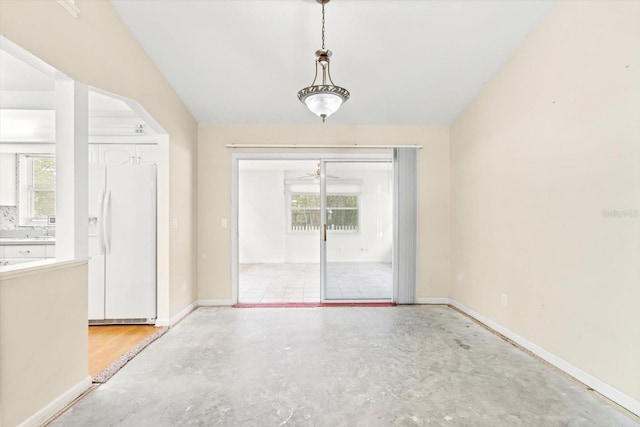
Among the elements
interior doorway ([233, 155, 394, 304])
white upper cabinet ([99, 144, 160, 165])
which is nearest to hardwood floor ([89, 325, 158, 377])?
interior doorway ([233, 155, 394, 304])

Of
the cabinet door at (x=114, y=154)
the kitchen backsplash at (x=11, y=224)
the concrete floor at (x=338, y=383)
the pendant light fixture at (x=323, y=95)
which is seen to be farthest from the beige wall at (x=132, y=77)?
the kitchen backsplash at (x=11, y=224)

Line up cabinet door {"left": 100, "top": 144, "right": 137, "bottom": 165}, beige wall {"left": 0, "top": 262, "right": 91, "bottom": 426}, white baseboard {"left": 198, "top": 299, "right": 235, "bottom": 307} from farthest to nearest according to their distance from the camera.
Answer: white baseboard {"left": 198, "top": 299, "right": 235, "bottom": 307}
cabinet door {"left": 100, "top": 144, "right": 137, "bottom": 165}
beige wall {"left": 0, "top": 262, "right": 91, "bottom": 426}

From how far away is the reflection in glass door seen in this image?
14.4ft

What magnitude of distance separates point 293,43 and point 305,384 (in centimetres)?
287

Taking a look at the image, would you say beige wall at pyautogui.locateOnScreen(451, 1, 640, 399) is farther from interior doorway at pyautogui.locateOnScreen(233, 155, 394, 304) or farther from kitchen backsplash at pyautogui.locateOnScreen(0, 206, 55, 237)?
kitchen backsplash at pyautogui.locateOnScreen(0, 206, 55, 237)

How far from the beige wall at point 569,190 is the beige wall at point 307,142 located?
807 millimetres

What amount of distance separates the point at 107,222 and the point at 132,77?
151 centimetres

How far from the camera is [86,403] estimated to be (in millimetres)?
1949

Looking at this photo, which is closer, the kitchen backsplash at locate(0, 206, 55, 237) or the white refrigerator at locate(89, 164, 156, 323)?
the white refrigerator at locate(89, 164, 156, 323)

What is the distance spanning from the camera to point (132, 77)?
8.94ft

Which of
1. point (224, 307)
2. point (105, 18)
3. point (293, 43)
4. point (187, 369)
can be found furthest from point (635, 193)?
point (224, 307)

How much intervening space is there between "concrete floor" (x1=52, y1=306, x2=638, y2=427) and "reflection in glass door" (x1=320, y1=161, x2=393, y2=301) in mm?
1291

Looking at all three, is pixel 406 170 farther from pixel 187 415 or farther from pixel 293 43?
pixel 187 415

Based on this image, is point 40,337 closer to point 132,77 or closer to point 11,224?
point 132,77
